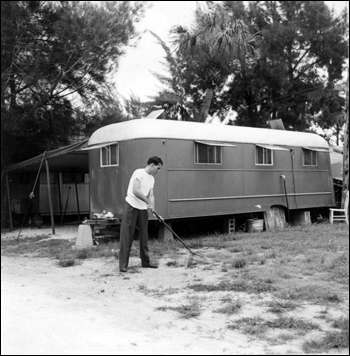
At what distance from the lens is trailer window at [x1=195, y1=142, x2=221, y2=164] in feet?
A: 36.5

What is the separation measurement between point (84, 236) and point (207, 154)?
3570 mm

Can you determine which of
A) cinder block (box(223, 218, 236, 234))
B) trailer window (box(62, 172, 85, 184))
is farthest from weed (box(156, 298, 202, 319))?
trailer window (box(62, 172, 85, 184))

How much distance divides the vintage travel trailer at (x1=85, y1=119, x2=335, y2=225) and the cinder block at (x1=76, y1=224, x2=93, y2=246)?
3.22 ft

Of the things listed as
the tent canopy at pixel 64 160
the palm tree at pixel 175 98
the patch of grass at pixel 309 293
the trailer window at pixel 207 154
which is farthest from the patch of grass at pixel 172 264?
the palm tree at pixel 175 98

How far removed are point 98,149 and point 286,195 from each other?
548cm

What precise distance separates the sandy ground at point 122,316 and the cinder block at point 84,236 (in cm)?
272

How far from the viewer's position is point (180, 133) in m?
10.8

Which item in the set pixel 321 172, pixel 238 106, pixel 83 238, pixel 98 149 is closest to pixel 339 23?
pixel 238 106

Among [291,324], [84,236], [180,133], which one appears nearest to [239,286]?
[291,324]

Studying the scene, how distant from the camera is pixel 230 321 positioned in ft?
14.5

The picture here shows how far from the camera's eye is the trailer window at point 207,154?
1112 centimetres

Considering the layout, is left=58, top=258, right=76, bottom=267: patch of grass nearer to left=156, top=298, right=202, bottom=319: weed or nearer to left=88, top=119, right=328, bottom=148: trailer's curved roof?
left=156, top=298, right=202, bottom=319: weed

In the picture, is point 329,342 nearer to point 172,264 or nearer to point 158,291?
point 158,291

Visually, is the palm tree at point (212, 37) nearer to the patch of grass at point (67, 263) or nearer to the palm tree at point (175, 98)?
the palm tree at point (175, 98)
